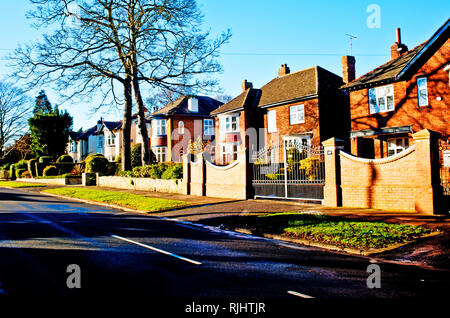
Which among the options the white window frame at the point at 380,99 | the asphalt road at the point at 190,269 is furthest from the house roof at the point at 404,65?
the asphalt road at the point at 190,269

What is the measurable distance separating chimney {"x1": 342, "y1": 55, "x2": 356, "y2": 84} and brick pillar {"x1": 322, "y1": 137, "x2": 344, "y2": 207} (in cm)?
1732

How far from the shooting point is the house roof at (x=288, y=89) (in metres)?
29.8

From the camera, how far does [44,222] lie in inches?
454

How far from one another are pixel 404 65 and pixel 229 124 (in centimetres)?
1738

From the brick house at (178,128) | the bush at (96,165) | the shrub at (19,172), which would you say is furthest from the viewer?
the shrub at (19,172)

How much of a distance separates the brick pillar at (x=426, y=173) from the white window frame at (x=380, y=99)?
13.6 meters

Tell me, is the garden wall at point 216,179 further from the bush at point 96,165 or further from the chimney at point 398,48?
the chimney at point 398,48

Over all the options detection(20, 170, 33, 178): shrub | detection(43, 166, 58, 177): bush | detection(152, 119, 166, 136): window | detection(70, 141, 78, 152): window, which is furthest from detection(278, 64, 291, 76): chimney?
detection(70, 141, 78, 152): window

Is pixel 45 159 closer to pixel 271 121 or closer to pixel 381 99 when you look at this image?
pixel 271 121

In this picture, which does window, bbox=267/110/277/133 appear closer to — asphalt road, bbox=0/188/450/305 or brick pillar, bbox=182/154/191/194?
brick pillar, bbox=182/154/191/194

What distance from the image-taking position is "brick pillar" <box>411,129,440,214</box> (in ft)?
34.8

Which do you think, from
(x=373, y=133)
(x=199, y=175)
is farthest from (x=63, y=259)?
(x=373, y=133)

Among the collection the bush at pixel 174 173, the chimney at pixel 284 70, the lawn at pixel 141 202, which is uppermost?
the chimney at pixel 284 70
